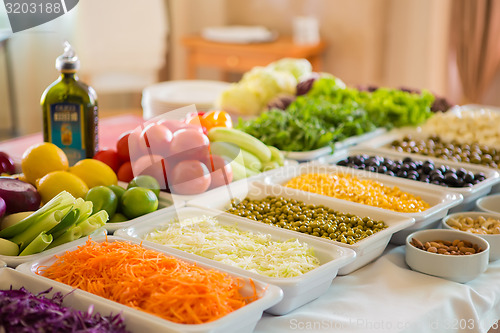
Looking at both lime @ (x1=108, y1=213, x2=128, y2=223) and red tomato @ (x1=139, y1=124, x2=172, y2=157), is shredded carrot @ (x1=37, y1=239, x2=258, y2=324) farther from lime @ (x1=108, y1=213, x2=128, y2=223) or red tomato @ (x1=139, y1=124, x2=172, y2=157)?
red tomato @ (x1=139, y1=124, x2=172, y2=157)

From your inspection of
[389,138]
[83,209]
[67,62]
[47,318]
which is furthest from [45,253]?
[389,138]

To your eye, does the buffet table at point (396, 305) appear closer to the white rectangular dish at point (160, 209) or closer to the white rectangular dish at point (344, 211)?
the white rectangular dish at point (344, 211)

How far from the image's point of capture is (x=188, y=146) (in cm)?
185

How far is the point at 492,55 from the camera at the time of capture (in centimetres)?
458

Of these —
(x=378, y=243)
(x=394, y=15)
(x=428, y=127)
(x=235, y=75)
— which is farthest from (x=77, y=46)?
(x=378, y=243)

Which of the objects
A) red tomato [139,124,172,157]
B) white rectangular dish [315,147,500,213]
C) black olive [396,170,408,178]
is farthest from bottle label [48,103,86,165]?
black olive [396,170,408,178]

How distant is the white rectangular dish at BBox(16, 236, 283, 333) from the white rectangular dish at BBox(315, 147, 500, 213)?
0.89m

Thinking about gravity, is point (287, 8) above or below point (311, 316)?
above

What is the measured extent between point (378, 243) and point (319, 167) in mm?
583

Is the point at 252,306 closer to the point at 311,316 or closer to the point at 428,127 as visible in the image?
the point at 311,316

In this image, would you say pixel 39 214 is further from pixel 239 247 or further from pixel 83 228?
pixel 239 247

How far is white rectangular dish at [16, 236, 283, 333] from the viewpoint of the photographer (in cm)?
108

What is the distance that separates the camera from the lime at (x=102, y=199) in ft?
5.22

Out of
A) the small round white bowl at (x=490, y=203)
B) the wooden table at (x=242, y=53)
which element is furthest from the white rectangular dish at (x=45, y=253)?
the wooden table at (x=242, y=53)
